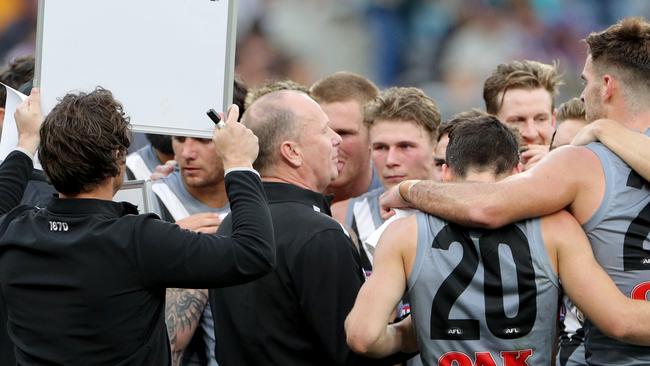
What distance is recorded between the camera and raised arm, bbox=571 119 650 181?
3.33 m

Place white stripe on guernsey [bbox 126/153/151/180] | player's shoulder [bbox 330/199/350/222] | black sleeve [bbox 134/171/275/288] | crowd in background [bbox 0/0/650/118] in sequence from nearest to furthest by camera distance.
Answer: black sleeve [bbox 134/171/275/288] < player's shoulder [bbox 330/199/350/222] < white stripe on guernsey [bbox 126/153/151/180] < crowd in background [bbox 0/0/650/118]

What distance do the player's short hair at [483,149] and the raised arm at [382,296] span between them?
0.28 metres

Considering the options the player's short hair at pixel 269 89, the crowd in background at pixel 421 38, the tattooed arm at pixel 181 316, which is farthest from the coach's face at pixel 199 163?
the crowd in background at pixel 421 38

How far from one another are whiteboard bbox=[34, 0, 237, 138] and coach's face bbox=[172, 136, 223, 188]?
1.17 meters

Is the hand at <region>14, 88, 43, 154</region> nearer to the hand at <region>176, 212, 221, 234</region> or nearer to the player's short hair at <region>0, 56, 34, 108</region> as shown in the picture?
the hand at <region>176, 212, 221, 234</region>

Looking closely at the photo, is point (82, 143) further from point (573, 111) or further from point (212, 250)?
point (573, 111)

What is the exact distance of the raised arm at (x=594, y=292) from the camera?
3.15 metres

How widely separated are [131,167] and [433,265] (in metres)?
3.21

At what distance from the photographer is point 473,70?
10.6 m

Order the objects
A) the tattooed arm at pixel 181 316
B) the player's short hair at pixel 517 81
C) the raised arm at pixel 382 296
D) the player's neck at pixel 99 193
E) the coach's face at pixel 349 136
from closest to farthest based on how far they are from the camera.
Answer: the player's neck at pixel 99 193 → the raised arm at pixel 382 296 → the tattooed arm at pixel 181 316 → the coach's face at pixel 349 136 → the player's short hair at pixel 517 81

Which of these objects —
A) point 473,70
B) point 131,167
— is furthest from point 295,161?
point 473,70

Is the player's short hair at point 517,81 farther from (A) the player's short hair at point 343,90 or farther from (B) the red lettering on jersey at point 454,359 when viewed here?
(B) the red lettering on jersey at point 454,359

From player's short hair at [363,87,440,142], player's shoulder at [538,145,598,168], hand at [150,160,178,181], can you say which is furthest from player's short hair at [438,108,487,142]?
hand at [150,160,178,181]

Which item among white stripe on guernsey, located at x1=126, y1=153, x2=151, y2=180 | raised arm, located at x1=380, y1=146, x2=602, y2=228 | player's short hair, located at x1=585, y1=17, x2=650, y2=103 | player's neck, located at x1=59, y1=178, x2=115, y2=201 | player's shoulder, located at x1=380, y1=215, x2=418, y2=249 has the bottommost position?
white stripe on guernsey, located at x1=126, y1=153, x2=151, y2=180
